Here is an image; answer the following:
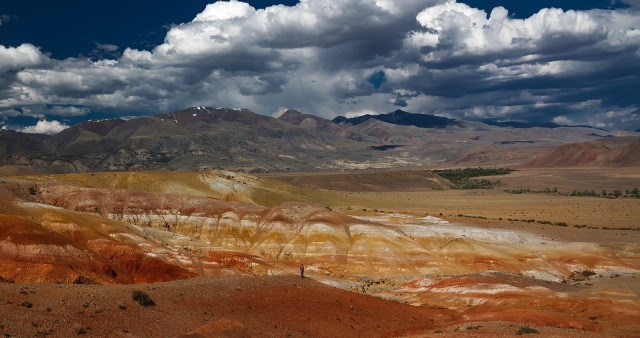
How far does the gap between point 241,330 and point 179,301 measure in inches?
194

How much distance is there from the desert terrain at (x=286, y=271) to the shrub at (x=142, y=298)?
445mm

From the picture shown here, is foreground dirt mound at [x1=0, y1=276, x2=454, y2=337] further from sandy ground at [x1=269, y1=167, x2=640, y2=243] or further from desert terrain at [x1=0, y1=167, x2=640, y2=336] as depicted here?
sandy ground at [x1=269, y1=167, x2=640, y2=243]

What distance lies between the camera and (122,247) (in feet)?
169

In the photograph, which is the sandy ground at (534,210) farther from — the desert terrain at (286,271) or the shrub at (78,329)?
the shrub at (78,329)

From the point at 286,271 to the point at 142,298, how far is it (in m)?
30.5

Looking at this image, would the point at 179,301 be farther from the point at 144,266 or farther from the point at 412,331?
the point at 144,266

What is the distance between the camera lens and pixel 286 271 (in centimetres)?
5712

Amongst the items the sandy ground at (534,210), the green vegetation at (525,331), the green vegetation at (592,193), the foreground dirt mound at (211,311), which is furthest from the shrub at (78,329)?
the green vegetation at (592,193)

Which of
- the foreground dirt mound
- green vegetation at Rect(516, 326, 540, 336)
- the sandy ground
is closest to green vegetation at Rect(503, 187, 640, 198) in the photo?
the sandy ground

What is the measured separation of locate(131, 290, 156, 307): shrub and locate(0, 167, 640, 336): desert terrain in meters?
0.44

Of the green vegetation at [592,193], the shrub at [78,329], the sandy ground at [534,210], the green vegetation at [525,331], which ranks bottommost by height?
the sandy ground at [534,210]

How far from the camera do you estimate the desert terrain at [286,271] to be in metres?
27.7

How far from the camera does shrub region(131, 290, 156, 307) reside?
90.2 ft

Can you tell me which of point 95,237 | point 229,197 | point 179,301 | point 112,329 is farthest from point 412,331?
point 229,197
